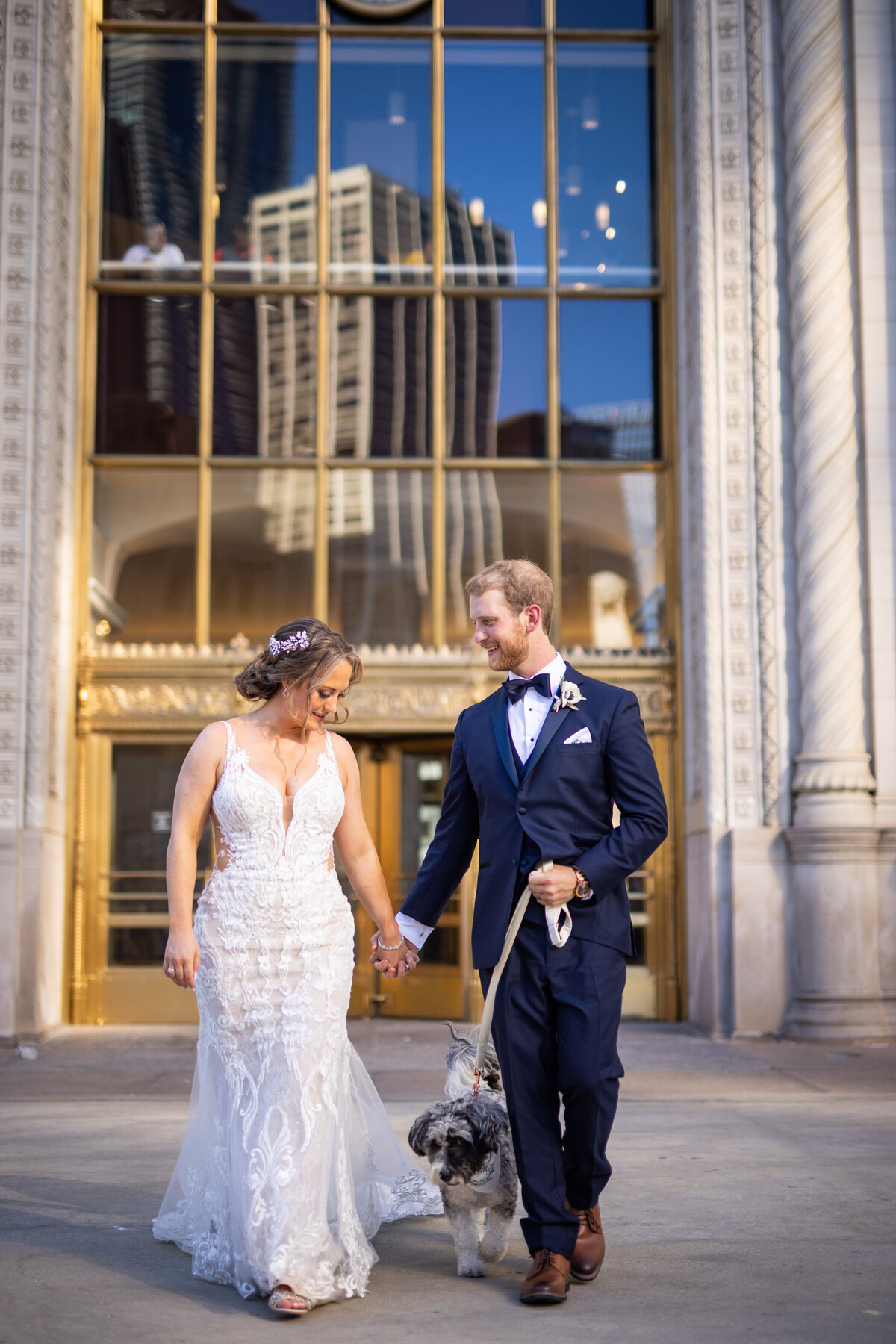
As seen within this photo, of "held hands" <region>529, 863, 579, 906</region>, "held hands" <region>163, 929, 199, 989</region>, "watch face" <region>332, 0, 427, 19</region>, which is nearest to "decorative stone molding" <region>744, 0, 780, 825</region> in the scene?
"watch face" <region>332, 0, 427, 19</region>

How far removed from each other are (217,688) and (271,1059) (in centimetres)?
751

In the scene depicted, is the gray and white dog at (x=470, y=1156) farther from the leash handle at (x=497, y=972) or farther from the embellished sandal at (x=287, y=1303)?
the embellished sandal at (x=287, y=1303)

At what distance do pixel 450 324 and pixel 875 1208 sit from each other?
9.01m

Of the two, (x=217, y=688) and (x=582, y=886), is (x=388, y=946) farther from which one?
(x=217, y=688)

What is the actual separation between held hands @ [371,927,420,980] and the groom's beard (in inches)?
40.0

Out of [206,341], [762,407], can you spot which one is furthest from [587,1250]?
[206,341]

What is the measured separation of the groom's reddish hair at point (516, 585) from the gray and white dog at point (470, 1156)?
4.59 ft

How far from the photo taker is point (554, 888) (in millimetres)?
4035

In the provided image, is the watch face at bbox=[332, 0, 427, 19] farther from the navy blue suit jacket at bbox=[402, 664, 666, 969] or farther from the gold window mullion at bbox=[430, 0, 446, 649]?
the navy blue suit jacket at bbox=[402, 664, 666, 969]

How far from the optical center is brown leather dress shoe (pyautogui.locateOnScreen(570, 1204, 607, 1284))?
4203 millimetres

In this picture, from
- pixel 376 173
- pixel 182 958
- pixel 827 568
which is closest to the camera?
pixel 182 958

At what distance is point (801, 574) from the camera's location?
432 inches

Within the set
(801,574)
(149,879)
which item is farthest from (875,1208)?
(149,879)

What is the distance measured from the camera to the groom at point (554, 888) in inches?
161
